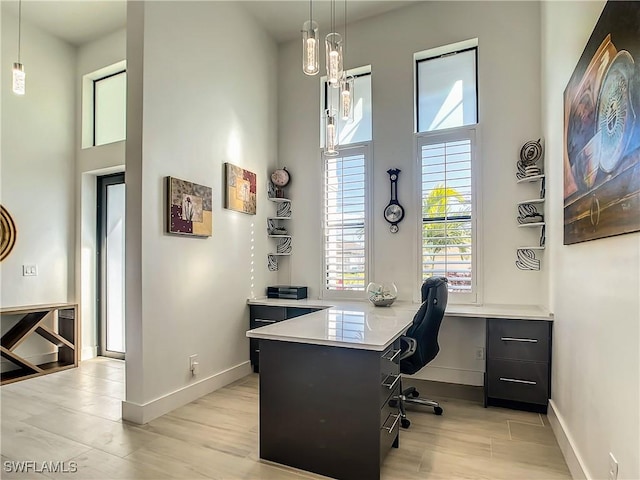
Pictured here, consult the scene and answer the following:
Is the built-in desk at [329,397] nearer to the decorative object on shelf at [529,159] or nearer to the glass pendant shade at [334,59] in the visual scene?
the glass pendant shade at [334,59]

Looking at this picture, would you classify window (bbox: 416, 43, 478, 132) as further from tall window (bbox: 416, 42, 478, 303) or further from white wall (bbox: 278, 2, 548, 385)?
white wall (bbox: 278, 2, 548, 385)

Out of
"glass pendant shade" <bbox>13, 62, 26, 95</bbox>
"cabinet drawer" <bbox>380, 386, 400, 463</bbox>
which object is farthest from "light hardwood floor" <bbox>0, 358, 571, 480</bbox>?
"glass pendant shade" <bbox>13, 62, 26, 95</bbox>

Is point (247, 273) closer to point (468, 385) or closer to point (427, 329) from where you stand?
point (427, 329)

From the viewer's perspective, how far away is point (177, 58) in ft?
10.6

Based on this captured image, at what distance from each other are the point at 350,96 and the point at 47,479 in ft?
9.83

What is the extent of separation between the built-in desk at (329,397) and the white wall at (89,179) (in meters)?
3.41

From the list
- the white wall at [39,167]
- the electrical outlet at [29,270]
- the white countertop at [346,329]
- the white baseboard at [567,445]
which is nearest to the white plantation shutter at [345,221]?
the white countertop at [346,329]

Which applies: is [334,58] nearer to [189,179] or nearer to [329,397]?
[189,179]

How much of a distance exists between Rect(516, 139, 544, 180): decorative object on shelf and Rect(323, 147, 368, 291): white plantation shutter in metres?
1.54

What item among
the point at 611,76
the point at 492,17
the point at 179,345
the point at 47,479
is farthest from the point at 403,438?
the point at 492,17

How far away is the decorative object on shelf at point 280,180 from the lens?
452 centimetres

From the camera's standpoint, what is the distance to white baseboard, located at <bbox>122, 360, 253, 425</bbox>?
2840 millimetres

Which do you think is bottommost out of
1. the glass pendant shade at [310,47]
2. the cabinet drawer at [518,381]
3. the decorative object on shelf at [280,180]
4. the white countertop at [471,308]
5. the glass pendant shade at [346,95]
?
the cabinet drawer at [518,381]

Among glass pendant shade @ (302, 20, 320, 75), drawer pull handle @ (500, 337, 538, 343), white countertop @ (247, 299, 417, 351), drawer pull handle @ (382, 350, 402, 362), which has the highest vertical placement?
glass pendant shade @ (302, 20, 320, 75)
